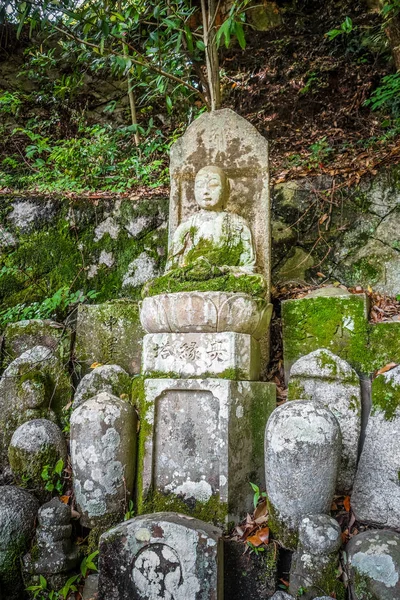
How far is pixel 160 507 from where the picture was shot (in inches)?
102

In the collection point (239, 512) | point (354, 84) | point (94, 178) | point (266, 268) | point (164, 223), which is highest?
point (354, 84)

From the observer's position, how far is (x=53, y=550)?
97.1 inches

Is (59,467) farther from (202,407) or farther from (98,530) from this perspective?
(202,407)

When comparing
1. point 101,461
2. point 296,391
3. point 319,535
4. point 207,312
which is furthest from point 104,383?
point 319,535

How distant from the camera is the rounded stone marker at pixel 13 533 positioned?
249 centimetres

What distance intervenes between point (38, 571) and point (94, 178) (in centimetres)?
478

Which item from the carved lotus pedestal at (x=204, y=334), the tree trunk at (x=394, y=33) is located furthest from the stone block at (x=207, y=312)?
the tree trunk at (x=394, y=33)

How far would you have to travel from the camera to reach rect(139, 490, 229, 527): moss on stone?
97.3 inches

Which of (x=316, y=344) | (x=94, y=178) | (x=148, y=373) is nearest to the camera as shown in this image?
(x=148, y=373)

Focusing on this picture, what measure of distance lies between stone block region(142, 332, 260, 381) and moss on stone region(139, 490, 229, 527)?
679 millimetres

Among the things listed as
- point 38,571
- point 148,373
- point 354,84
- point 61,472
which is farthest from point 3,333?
point 354,84

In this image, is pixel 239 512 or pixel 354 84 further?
pixel 354 84

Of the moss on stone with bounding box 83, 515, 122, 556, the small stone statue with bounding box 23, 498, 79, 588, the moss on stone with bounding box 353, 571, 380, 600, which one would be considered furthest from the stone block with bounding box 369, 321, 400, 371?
the small stone statue with bounding box 23, 498, 79, 588

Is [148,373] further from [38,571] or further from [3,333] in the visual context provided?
[3,333]
